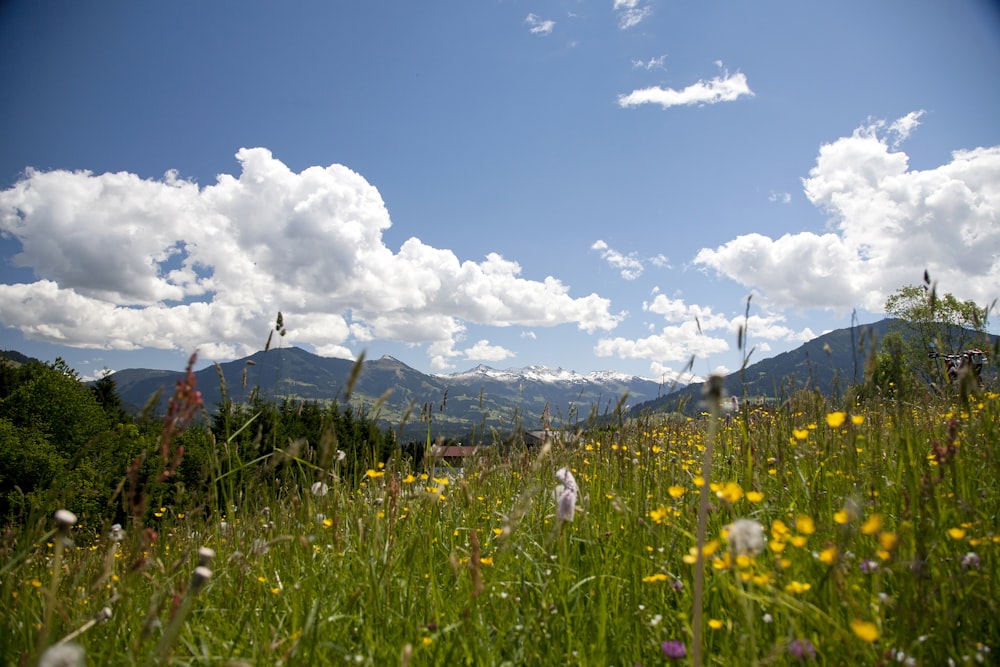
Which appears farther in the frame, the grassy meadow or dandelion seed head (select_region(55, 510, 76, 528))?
the grassy meadow

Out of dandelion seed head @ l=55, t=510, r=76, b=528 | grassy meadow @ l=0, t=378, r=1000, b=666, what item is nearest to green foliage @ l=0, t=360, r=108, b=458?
grassy meadow @ l=0, t=378, r=1000, b=666

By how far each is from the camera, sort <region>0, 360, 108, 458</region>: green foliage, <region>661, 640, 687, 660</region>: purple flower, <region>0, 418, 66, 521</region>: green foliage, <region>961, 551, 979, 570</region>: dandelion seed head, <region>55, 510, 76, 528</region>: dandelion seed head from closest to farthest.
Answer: <region>55, 510, 76, 528</region>: dandelion seed head, <region>661, 640, 687, 660</region>: purple flower, <region>961, 551, 979, 570</region>: dandelion seed head, <region>0, 418, 66, 521</region>: green foliage, <region>0, 360, 108, 458</region>: green foliage

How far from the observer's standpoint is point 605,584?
8.55 feet

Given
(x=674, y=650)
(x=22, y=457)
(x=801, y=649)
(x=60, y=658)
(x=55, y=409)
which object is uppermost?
(x=60, y=658)

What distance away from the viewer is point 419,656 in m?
2.06

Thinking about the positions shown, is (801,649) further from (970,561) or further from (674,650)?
(970,561)

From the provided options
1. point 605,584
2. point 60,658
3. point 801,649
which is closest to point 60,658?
point 60,658

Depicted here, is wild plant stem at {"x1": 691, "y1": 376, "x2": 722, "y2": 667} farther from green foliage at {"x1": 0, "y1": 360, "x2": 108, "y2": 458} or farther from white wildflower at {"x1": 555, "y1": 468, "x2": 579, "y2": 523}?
green foliage at {"x1": 0, "y1": 360, "x2": 108, "y2": 458}

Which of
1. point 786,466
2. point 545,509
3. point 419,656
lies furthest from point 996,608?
point 545,509

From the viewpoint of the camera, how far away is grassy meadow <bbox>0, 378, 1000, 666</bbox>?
1.73 meters

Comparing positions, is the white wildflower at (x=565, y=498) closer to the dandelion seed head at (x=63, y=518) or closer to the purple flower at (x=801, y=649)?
the purple flower at (x=801, y=649)

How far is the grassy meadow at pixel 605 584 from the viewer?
1.73 metres

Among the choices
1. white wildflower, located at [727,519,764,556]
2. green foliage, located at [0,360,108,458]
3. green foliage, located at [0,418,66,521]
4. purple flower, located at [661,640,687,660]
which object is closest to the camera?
white wildflower, located at [727,519,764,556]

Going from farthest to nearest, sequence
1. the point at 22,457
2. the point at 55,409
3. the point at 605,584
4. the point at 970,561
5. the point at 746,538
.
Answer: the point at 55,409 < the point at 22,457 < the point at 605,584 < the point at 970,561 < the point at 746,538
